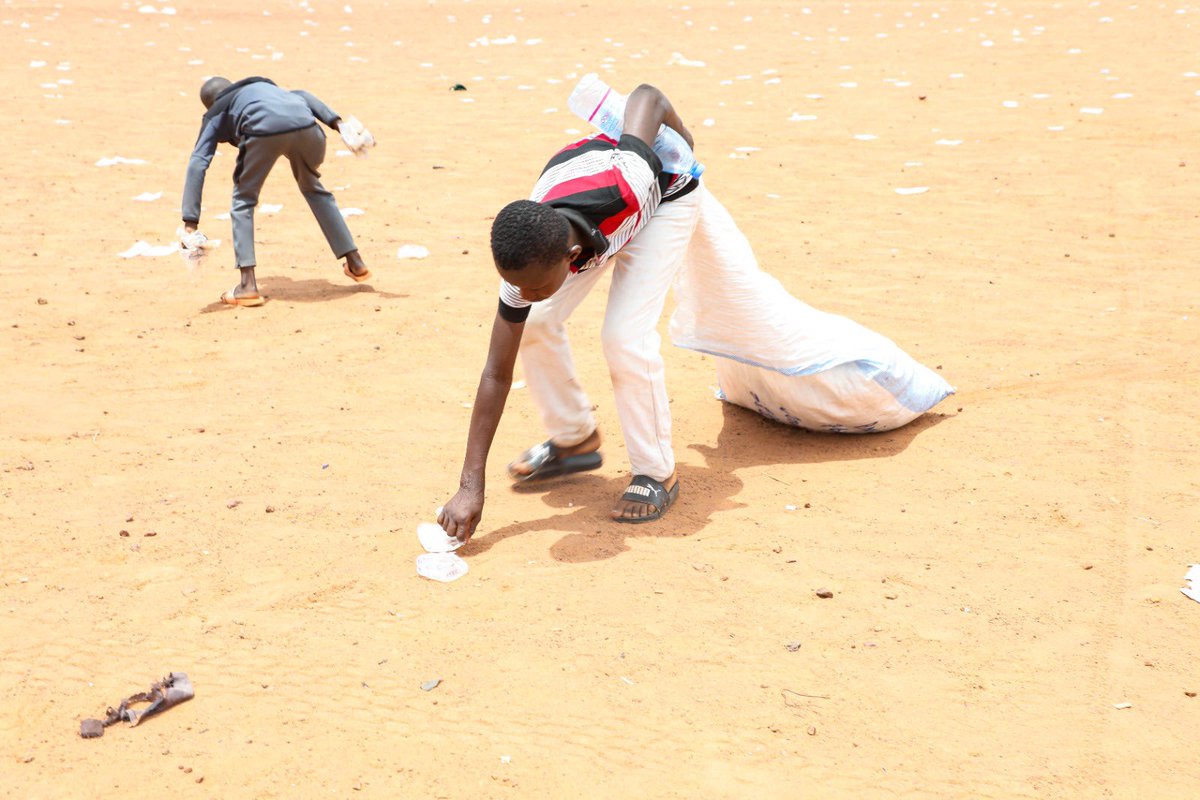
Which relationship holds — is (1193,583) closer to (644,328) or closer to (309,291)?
(644,328)

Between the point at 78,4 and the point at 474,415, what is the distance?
636 inches

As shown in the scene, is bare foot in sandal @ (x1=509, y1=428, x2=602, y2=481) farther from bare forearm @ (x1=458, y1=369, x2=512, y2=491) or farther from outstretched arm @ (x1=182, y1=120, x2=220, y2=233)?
outstretched arm @ (x1=182, y1=120, x2=220, y2=233)

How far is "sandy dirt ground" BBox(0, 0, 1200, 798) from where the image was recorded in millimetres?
2486

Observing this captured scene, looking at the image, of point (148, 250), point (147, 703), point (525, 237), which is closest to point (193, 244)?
point (148, 250)

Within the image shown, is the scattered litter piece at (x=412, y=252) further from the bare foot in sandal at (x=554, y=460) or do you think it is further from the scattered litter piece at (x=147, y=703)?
the scattered litter piece at (x=147, y=703)

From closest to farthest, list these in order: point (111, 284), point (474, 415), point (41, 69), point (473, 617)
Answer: point (473, 617), point (474, 415), point (111, 284), point (41, 69)

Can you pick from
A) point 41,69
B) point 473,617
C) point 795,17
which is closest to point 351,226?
point 473,617

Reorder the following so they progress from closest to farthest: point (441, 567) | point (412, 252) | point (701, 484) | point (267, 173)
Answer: point (441, 567) < point (701, 484) < point (267, 173) < point (412, 252)

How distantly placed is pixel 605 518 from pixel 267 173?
335cm

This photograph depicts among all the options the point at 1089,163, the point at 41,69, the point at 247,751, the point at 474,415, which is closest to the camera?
the point at 247,751

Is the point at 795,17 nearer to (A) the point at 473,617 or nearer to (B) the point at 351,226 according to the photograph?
(B) the point at 351,226

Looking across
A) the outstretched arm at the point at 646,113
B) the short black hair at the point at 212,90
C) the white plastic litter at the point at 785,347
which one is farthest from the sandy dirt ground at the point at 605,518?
the outstretched arm at the point at 646,113

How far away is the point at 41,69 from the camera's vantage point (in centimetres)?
1176

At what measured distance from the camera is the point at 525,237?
2.87 meters
